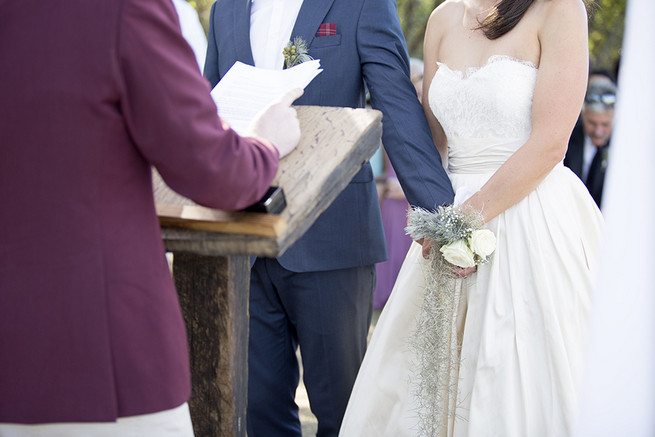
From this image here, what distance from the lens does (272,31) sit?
2.51m

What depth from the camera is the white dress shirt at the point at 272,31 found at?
2.49 meters

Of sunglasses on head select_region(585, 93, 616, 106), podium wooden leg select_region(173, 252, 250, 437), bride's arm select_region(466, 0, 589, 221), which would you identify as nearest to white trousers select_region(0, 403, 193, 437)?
podium wooden leg select_region(173, 252, 250, 437)

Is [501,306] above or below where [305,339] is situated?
above

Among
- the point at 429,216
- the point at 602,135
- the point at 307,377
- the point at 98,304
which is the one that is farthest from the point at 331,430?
the point at 602,135

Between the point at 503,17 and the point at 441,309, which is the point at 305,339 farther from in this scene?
the point at 503,17

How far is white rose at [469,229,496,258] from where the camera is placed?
7.07 feet

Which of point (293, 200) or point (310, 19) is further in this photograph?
point (310, 19)

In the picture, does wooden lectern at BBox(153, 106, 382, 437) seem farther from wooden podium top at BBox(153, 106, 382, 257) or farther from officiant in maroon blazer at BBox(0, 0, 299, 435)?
officiant in maroon blazer at BBox(0, 0, 299, 435)

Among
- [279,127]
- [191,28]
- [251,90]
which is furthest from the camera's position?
[191,28]

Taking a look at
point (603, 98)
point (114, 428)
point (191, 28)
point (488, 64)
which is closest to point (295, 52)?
point (488, 64)

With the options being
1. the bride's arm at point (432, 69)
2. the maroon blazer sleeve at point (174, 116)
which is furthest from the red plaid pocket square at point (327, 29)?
the maroon blazer sleeve at point (174, 116)

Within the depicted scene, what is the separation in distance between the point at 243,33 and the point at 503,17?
92cm

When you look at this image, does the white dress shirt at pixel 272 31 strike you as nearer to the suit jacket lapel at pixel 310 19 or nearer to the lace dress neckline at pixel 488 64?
the suit jacket lapel at pixel 310 19

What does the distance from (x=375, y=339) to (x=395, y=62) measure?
995 millimetres
